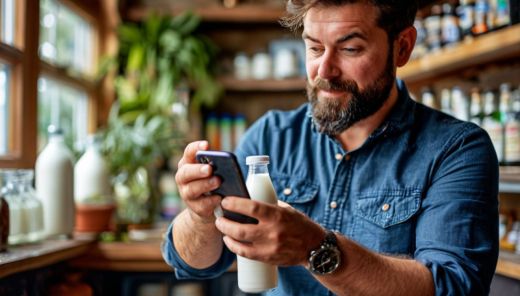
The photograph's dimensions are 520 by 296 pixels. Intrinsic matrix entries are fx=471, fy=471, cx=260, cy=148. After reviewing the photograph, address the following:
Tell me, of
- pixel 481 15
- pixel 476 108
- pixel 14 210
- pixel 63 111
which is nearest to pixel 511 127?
pixel 476 108

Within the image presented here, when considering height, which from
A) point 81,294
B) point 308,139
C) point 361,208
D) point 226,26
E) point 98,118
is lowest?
point 81,294

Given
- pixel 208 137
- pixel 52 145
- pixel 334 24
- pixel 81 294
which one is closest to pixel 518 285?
pixel 334 24

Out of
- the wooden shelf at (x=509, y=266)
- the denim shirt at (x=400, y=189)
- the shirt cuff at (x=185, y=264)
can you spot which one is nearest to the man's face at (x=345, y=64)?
the denim shirt at (x=400, y=189)

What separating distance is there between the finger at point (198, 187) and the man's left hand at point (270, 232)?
0.14 ft

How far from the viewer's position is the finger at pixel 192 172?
2.63 ft

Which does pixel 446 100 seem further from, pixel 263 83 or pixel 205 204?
pixel 205 204

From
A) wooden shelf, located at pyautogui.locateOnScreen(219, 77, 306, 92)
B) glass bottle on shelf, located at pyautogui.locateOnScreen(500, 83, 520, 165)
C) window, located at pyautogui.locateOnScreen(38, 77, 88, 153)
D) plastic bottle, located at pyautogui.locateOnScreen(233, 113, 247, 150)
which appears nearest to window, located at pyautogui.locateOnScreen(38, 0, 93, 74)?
window, located at pyautogui.locateOnScreen(38, 77, 88, 153)

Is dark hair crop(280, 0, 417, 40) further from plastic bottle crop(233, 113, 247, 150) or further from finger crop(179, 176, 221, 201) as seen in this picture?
plastic bottle crop(233, 113, 247, 150)

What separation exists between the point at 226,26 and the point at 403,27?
6.65 ft

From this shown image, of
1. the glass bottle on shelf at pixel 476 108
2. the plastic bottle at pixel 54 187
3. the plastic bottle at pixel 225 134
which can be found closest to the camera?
the plastic bottle at pixel 54 187

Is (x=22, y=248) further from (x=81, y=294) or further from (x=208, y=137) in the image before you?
(x=208, y=137)

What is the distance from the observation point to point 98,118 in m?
2.79

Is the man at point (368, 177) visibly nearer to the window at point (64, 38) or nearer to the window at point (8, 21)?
the window at point (8, 21)

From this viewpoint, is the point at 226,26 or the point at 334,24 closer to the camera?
the point at 334,24
